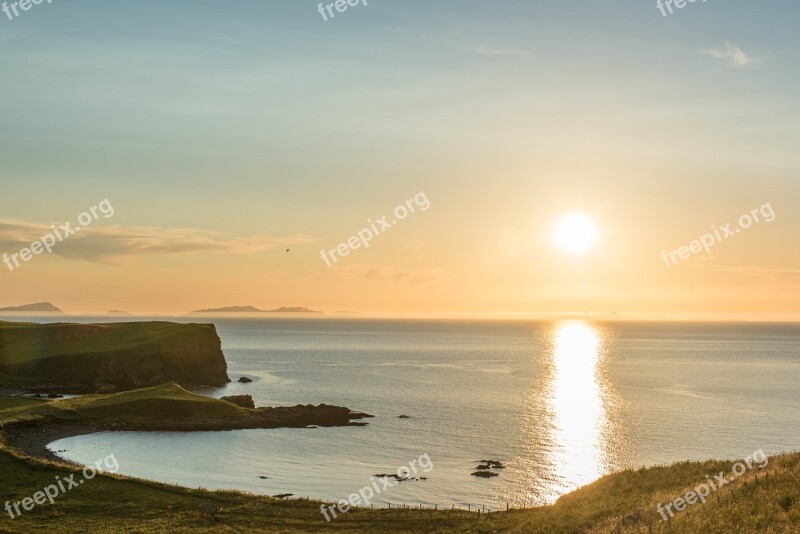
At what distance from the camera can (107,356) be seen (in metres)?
136

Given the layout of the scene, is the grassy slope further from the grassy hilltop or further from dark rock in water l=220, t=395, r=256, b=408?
the grassy hilltop

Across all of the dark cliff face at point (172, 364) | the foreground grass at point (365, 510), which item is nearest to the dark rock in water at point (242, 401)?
the dark cliff face at point (172, 364)

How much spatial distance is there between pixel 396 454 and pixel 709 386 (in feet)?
355

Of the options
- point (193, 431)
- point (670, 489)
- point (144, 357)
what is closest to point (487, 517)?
point (670, 489)

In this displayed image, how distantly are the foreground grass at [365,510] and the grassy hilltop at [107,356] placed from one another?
7216 centimetres

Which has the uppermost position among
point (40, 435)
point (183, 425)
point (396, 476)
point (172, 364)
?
point (172, 364)

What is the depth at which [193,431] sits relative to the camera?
309ft

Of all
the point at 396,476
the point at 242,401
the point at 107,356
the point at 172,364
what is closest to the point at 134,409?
the point at 242,401

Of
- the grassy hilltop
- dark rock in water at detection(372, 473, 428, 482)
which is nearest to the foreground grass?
dark rock in water at detection(372, 473, 428, 482)

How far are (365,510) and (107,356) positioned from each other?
97577 millimetres

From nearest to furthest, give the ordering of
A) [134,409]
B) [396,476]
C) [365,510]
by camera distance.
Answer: [365,510], [396,476], [134,409]

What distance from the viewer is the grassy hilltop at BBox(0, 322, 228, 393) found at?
430ft

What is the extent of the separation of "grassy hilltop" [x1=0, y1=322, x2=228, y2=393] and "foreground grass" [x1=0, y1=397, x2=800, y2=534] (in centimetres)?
7216

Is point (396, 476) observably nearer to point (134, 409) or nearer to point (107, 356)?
point (134, 409)
